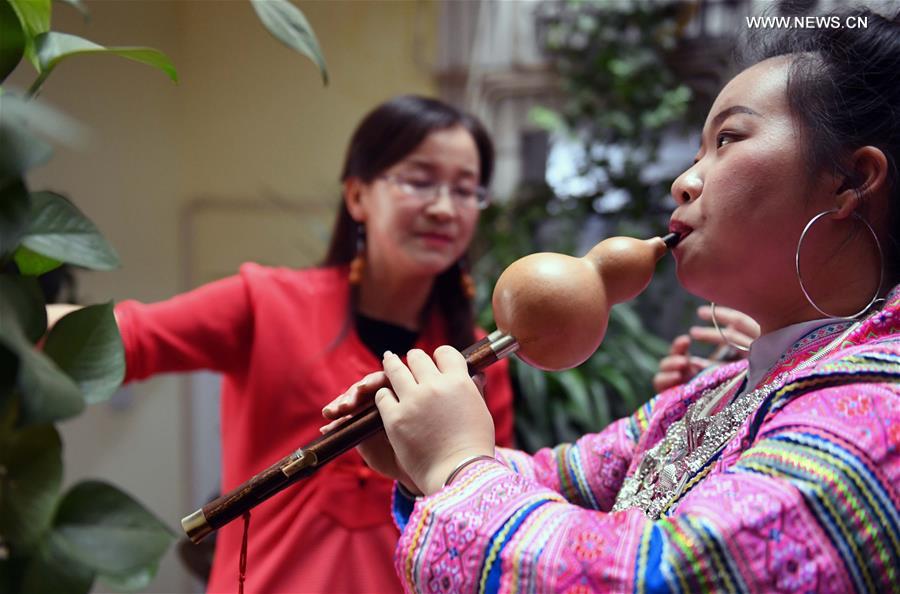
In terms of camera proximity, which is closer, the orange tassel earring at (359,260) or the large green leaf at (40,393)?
the large green leaf at (40,393)

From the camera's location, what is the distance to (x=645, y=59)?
243 cm

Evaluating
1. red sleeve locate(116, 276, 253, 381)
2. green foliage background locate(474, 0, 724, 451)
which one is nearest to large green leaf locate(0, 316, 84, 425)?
red sleeve locate(116, 276, 253, 381)

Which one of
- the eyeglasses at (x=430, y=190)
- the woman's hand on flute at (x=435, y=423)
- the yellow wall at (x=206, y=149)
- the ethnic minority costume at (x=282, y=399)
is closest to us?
the woman's hand on flute at (x=435, y=423)

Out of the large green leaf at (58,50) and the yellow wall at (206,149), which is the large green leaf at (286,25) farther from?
the yellow wall at (206,149)

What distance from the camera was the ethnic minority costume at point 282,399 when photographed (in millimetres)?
1005

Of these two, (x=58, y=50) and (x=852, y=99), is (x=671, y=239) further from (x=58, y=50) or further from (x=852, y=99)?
(x=58, y=50)

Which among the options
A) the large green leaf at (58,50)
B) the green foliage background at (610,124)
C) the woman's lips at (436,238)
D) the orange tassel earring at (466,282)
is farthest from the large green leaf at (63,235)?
the green foliage background at (610,124)

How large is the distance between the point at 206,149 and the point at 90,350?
7.85 feet

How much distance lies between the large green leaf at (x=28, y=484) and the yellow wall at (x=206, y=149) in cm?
198

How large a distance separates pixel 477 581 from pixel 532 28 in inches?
90.6

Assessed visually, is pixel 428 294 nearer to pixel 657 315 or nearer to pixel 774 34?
pixel 774 34

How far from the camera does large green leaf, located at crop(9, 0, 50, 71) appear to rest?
1.75 feet

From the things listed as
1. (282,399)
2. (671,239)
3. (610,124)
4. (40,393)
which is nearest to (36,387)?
(40,393)

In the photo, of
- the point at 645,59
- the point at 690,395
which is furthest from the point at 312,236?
the point at 690,395
